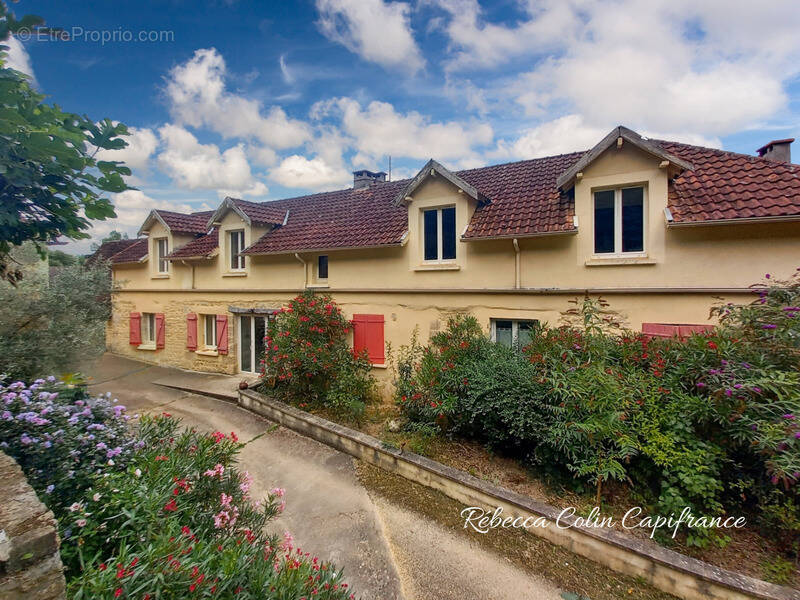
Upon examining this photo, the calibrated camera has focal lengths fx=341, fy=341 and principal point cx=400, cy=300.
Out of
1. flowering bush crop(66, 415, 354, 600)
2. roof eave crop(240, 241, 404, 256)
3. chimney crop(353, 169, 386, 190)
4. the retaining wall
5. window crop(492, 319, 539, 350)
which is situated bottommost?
the retaining wall

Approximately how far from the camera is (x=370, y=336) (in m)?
10.5

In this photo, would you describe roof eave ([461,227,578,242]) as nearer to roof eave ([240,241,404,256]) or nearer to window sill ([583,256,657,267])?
Answer: window sill ([583,256,657,267])

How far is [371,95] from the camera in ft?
38.6

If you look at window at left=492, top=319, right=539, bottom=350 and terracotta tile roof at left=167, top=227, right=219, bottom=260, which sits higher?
terracotta tile roof at left=167, top=227, right=219, bottom=260

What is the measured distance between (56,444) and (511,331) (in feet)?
27.2

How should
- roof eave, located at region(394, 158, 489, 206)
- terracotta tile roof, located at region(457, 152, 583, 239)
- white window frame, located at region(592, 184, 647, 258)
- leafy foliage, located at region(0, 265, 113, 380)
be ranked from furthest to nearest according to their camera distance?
1. roof eave, located at region(394, 158, 489, 206)
2. terracotta tile roof, located at region(457, 152, 583, 239)
3. white window frame, located at region(592, 184, 647, 258)
4. leafy foliage, located at region(0, 265, 113, 380)

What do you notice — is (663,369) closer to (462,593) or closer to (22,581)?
(462,593)

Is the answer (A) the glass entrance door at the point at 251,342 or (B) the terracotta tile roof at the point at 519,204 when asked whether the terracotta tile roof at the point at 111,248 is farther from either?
(A) the glass entrance door at the point at 251,342

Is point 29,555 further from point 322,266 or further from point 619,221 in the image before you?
point 322,266

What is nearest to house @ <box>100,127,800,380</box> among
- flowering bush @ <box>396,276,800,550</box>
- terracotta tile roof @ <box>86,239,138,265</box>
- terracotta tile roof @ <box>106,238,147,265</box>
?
flowering bush @ <box>396,276,800,550</box>

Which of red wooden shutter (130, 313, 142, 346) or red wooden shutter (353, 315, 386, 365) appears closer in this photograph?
red wooden shutter (353, 315, 386, 365)

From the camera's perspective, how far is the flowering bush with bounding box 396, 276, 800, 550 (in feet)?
14.9

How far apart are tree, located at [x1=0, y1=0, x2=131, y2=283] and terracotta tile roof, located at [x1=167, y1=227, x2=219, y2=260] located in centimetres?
1060

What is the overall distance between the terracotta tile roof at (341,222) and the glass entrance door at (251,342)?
271cm
